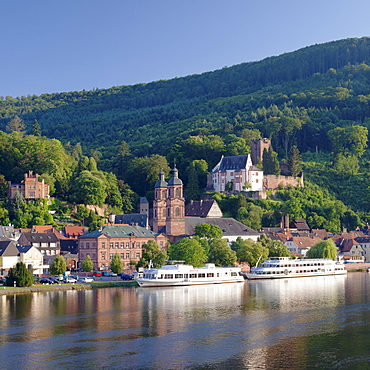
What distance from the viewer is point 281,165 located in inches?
6240

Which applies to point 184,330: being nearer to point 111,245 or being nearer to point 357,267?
point 111,245

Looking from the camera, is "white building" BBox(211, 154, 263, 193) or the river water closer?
the river water

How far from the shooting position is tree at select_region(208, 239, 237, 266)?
3861 inches

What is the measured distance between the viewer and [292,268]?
103000 mm

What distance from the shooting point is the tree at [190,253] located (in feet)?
309

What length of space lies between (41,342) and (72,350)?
332 centimetres

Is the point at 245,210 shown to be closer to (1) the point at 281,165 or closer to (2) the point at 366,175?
(1) the point at 281,165

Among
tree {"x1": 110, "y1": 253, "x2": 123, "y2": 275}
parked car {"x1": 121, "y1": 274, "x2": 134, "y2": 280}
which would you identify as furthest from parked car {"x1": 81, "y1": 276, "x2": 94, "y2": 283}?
tree {"x1": 110, "y1": 253, "x2": 123, "y2": 275}

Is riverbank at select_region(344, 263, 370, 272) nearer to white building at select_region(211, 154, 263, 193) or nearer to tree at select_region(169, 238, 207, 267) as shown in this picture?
white building at select_region(211, 154, 263, 193)

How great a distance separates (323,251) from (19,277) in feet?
185

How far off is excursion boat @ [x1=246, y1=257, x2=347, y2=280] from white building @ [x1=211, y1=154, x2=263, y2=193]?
3352 cm

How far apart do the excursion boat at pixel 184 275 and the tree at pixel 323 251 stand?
91.1 ft

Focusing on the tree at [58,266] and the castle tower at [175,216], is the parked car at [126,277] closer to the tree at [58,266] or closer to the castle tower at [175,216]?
the tree at [58,266]

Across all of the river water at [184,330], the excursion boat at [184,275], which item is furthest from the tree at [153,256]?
the river water at [184,330]
